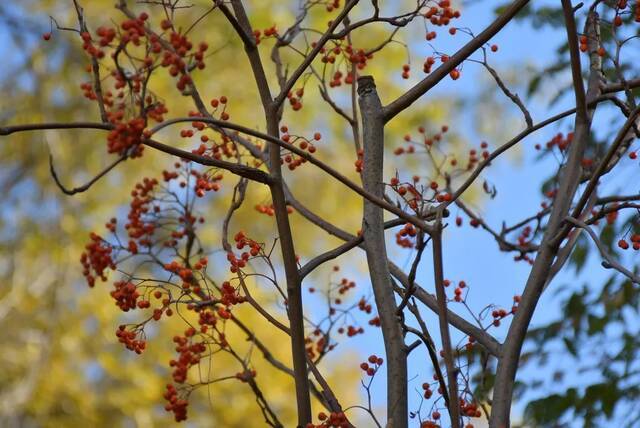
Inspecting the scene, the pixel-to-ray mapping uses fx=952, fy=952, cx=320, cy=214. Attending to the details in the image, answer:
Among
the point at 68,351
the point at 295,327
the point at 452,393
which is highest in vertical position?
the point at 68,351

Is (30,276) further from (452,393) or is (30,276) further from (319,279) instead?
(452,393)

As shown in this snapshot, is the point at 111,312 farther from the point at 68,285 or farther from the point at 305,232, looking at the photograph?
the point at 305,232

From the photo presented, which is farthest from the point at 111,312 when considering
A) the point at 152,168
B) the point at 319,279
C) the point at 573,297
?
the point at 573,297

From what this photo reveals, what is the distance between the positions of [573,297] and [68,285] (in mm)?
5207

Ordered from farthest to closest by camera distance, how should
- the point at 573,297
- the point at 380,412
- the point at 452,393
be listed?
the point at 380,412 < the point at 573,297 < the point at 452,393

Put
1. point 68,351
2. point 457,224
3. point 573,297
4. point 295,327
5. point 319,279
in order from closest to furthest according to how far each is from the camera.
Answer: point 295,327
point 457,224
point 573,297
point 68,351
point 319,279

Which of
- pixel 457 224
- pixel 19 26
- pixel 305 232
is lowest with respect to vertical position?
pixel 457 224

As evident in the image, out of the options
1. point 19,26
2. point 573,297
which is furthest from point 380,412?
point 573,297

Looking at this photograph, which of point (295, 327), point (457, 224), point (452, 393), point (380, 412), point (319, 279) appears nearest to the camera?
point (452, 393)

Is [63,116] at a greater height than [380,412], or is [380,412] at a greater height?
[63,116]

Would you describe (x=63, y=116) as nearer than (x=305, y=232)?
Yes

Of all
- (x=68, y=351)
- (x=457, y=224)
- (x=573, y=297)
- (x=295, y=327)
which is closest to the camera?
(x=295, y=327)

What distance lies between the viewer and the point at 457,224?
224 centimetres

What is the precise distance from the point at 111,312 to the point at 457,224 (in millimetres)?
5189
